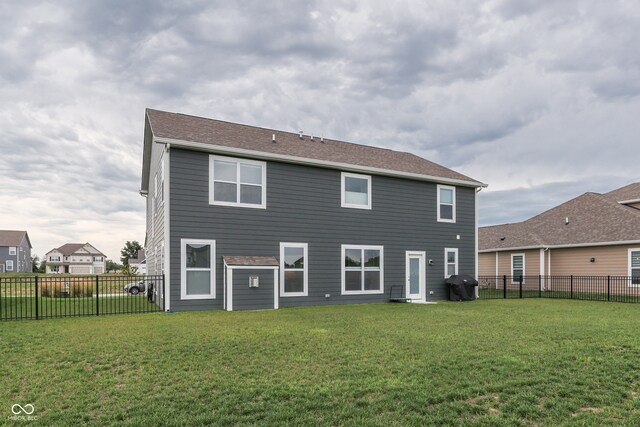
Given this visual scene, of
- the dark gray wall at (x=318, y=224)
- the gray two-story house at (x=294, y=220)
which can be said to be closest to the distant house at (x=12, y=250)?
the gray two-story house at (x=294, y=220)

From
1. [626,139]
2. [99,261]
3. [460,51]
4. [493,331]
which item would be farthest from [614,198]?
[99,261]

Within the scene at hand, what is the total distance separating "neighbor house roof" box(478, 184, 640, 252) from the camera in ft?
63.4

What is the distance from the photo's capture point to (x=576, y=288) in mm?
19828

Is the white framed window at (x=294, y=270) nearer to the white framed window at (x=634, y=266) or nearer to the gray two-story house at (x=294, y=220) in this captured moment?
the gray two-story house at (x=294, y=220)

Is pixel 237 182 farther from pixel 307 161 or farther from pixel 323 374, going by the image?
pixel 323 374

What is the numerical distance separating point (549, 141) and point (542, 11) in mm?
8290

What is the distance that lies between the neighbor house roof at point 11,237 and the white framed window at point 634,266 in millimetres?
70045

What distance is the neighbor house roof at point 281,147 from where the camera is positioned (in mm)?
12234

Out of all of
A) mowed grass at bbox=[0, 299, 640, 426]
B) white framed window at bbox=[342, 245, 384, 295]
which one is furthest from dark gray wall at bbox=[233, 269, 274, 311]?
white framed window at bbox=[342, 245, 384, 295]

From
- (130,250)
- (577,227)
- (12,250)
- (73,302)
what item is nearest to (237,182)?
(73,302)

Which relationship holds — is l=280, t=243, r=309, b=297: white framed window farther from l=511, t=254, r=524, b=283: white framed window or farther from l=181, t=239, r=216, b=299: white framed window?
l=511, t=254, r=524, b=283: white framed window

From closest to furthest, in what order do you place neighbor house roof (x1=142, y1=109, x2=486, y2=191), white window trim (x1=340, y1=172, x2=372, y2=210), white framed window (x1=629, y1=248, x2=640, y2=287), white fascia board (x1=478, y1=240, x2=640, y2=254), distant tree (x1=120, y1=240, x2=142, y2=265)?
neighbor house roof (x1=142, y1=109, x2=486, y2=191) < white window trim (x1=340, y1=172, x2=372, y2=210) < white framed window (x1=629, y1=248, x2=640, y2=287) < white fascia board (x1=478, y1=240, x2=640, y2=254) < distant tree (x1=120, y1=240, x2=142, y2=265)

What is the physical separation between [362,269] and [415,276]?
256cm

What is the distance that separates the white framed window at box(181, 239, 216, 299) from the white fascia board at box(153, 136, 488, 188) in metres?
2.79
